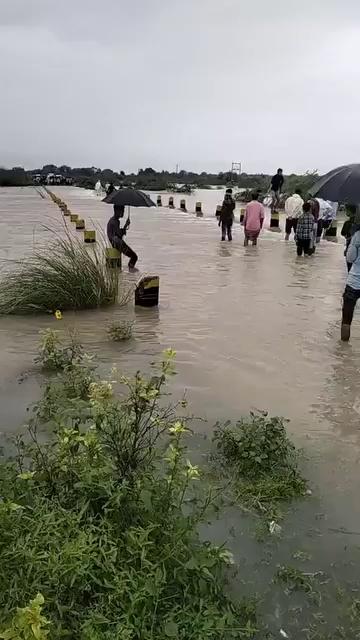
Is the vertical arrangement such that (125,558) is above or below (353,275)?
below

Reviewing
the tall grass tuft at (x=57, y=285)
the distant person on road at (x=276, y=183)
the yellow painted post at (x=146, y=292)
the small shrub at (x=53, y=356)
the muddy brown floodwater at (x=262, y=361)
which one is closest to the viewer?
the muddy brown floodwater at (x=262, y=361)

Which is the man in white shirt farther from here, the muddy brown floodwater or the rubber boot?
the rubber boot

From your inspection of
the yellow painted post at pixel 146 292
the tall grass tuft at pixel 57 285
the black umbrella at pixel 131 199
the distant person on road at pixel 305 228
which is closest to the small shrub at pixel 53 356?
the tall grass tuft at pixel 57 285

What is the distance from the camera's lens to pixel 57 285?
9.13m

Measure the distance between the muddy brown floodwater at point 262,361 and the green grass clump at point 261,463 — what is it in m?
0.15

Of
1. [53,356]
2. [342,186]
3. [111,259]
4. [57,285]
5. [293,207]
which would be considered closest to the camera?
[53,356]

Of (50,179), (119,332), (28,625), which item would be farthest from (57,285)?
(50,179)

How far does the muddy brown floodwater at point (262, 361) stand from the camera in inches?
151

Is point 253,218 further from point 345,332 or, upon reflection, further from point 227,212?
point 345,332

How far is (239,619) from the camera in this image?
9.47 ft

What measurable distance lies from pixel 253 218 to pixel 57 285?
421 inches

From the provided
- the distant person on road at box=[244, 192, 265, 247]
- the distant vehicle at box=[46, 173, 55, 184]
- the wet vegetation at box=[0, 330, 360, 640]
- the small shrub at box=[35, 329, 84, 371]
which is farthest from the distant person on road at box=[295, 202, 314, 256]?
the distant vehicle at box=[46, 173, 55, 184]

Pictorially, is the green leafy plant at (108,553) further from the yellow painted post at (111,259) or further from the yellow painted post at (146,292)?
the yellow painted post at (111,259)

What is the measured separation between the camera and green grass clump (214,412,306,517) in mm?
4035
